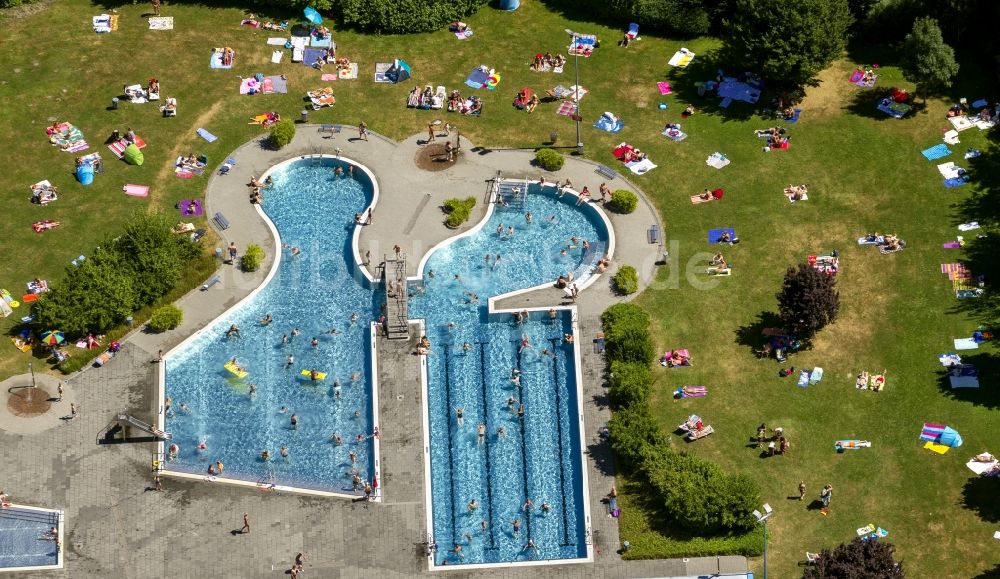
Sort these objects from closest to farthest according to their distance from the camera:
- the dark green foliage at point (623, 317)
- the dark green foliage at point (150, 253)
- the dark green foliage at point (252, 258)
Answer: the dark green foliage at point (623, 317) → the dark green foliage at point (150, 253) → the dark green foliage at point (252, 258)

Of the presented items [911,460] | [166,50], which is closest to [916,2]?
[911,460]

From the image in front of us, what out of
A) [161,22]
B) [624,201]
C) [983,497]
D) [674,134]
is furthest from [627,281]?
[161,22]

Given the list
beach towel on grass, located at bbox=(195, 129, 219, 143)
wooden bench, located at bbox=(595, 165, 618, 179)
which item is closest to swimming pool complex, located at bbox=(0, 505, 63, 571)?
beach towel on grass, located at bbox=(195, 129, 219, 143)

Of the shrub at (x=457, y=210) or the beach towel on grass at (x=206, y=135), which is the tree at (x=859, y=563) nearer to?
the shrub at (x=457, y=210)

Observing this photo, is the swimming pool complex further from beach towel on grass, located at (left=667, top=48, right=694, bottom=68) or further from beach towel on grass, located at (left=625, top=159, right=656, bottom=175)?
beach towel on grass, located at (left=667, top=48, right=694, bottom=68)

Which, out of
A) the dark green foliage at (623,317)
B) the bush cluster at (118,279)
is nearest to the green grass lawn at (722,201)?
the dark green foliage at (623,317)

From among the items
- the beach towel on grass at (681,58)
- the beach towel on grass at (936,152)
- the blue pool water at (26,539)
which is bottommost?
the blue pool water at (26,539)
